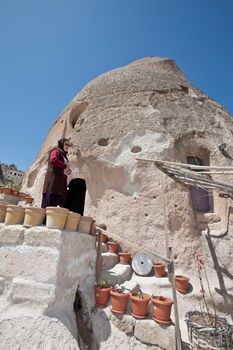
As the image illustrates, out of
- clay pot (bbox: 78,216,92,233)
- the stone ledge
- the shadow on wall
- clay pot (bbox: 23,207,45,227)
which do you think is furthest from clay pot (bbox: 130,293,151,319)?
the shadow on wall

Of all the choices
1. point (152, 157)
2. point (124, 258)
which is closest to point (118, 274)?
point (124, 258)

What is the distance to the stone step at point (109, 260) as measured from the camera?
4746 mm

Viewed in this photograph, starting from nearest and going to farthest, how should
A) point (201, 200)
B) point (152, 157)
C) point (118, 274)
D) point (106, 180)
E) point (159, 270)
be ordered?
point (118, 274) → point (159, 270) → point (152, 157) → point (201, 200) → point (106, 180)

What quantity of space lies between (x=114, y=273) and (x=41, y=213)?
232cm

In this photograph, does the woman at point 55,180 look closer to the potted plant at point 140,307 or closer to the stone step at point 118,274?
the stone step at point 118,274

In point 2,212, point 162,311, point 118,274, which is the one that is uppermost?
point 2,212

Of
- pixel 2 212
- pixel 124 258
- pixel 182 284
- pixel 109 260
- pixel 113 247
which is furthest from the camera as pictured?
pixel 113 247

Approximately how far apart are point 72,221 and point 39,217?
1.50ft

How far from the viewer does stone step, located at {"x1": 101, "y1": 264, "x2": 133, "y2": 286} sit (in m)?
4.24

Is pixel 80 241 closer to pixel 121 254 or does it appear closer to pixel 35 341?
pixel 35 341

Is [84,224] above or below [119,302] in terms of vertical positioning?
above

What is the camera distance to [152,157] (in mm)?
6297

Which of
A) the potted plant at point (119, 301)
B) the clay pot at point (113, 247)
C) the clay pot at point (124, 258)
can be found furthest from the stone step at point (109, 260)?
the potted plant at point (119, 301)

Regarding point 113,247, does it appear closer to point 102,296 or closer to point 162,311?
point 102,296
